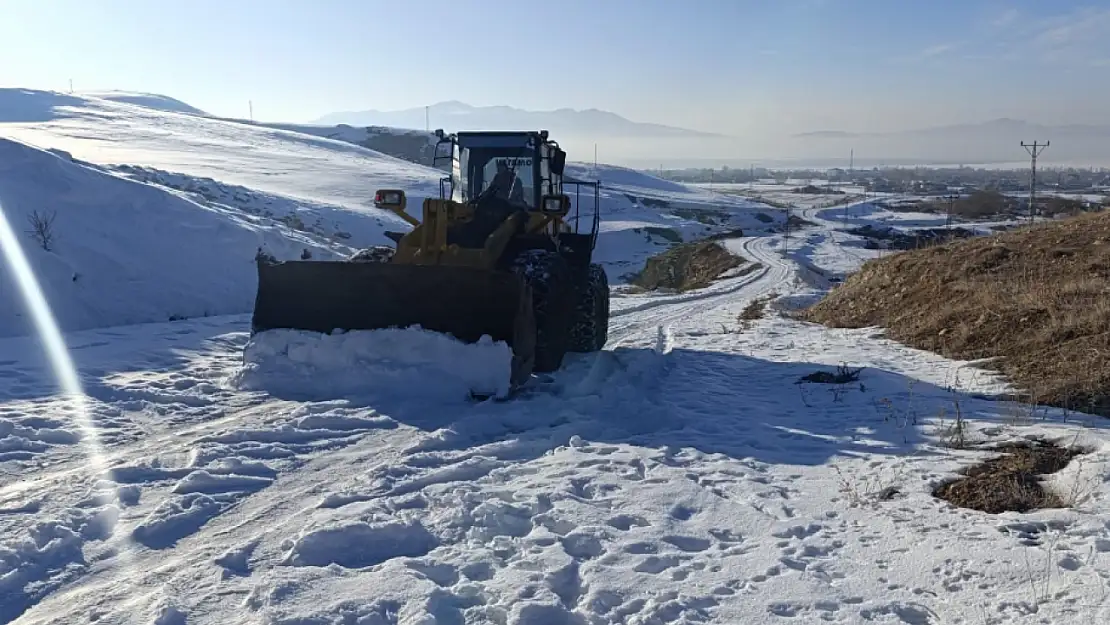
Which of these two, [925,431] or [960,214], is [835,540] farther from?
[960,214]

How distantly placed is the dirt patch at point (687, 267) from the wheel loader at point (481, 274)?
22420 mm

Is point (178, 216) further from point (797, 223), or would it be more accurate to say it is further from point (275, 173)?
point (797, 223)

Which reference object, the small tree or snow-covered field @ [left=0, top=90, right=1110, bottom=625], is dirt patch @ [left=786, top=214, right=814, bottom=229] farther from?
snow-covered field @ [left=0, top=90, right=1110, bottom=625]

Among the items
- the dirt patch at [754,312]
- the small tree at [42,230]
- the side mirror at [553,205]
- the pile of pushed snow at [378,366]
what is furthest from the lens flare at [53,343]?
the dirt patch at [754,312]

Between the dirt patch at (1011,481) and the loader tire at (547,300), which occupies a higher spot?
the loader tire at (547,300)

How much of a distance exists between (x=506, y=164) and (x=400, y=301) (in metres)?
3.70

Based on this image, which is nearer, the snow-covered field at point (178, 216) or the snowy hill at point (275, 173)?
the snow-covered field at point (178, 216)

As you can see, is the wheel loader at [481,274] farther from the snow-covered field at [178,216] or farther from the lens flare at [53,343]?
the snow-covered field at [178,216]

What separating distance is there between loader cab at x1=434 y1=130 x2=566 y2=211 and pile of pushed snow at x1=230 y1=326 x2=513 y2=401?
342 centimetres

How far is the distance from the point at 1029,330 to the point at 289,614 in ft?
28.7

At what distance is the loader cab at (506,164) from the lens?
1095 cm

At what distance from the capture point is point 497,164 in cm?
1119

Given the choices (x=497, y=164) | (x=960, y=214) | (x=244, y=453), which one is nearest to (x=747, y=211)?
(x=960, y=214)

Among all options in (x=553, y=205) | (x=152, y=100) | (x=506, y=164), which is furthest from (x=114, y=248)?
Answer: (x=152, y=100)
